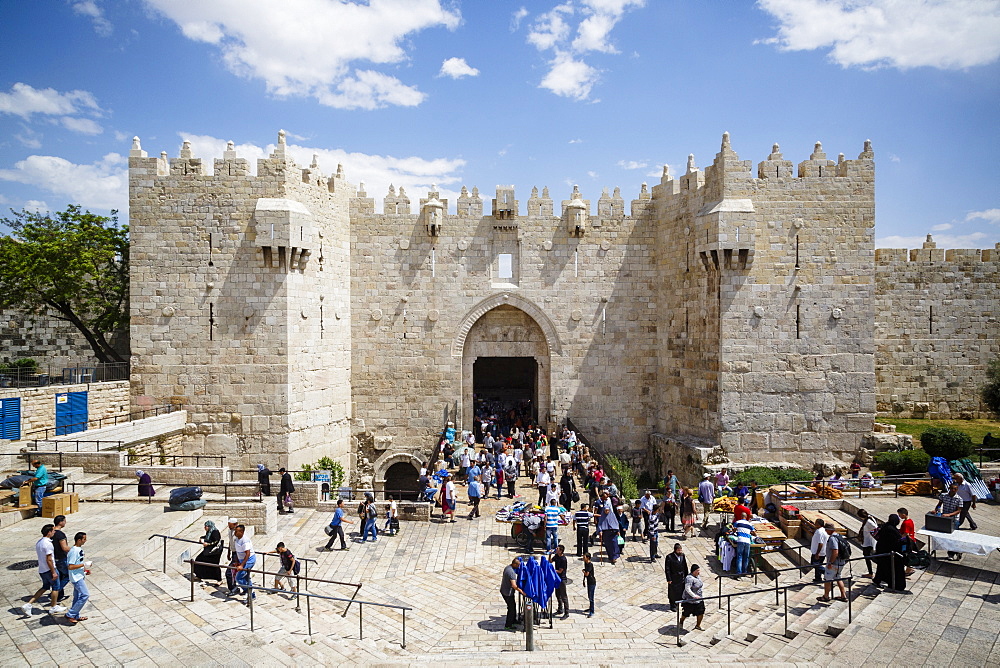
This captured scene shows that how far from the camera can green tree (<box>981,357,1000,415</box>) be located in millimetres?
21703

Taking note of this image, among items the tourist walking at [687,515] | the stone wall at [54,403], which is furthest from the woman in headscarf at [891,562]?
the stone wall at [54,403]

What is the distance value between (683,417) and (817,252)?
6798 mm

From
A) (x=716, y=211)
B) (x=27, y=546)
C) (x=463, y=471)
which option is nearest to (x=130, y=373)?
(x=27, y=546)

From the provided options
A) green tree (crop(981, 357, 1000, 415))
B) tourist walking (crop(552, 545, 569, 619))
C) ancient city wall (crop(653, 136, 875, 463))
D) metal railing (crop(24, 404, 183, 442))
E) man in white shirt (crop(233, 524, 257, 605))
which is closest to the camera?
man in white shirt (crop(233, 524, 257, 605))

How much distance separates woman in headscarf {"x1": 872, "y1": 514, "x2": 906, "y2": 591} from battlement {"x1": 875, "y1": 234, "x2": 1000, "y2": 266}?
58.3 ft

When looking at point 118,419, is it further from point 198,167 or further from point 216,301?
point 198,167

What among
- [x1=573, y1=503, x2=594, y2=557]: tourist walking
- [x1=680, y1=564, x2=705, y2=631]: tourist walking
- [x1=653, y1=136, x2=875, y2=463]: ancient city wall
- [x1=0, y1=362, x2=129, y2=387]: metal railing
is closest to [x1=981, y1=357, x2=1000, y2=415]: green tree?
[x1=653, y1=136, x2=875, y2=463]: ancient city wall

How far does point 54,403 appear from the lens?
1733 cm

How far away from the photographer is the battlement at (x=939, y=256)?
23.9 m

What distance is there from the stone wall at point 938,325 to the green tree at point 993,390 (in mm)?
1363

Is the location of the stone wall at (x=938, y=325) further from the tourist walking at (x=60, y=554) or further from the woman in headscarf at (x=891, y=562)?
the tourist walking at (x=60, y=554)

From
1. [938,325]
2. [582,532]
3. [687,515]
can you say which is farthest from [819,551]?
[938,325]

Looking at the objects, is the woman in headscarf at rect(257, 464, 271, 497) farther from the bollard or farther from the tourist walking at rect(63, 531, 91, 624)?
the bollard

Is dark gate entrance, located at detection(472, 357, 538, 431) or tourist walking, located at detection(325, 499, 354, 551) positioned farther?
dark gate entrance, located at detection(472, 357, 538, 431)
